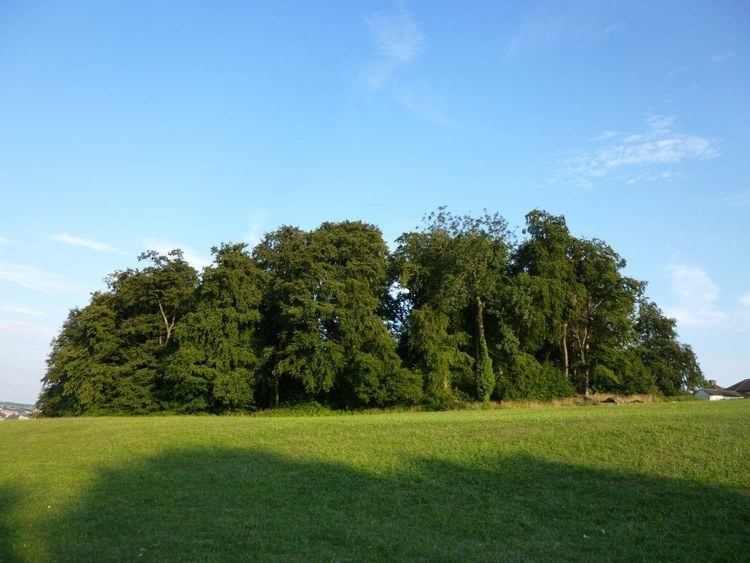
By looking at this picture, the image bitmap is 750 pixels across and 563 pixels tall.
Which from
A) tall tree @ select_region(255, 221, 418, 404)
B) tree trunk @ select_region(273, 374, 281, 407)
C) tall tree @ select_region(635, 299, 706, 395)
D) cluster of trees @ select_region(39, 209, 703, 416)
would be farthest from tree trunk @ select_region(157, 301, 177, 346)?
tall tree @ select_region(635, 299, 706, 395)

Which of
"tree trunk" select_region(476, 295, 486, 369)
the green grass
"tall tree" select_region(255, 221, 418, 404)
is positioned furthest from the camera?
"tree trunk" select_region(476, 295, 486, 369)

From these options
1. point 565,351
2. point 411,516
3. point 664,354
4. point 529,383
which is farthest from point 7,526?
point 664,354

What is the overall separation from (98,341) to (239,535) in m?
50.5

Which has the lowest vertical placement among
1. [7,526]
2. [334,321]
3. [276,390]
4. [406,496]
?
[7,526]

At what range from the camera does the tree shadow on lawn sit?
9.38 m

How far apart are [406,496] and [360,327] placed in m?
34.5

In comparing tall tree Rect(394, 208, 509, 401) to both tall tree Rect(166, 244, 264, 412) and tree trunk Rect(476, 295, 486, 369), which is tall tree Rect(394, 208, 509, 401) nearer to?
tree trunk Rect(476, 295, 486, 369)

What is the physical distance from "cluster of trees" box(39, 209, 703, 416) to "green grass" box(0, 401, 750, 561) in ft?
84.7

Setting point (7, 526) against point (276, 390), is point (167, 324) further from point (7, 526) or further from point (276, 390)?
point (7, 526)

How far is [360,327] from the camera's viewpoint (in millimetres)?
47469

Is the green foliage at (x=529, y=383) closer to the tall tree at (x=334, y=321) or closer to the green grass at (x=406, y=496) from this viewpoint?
the tall tree at (x=334, y=321)

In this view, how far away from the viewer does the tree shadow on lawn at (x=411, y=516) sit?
9.38 metres

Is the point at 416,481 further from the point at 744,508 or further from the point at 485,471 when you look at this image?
the point at 744,508

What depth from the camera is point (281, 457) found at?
18.4 m
